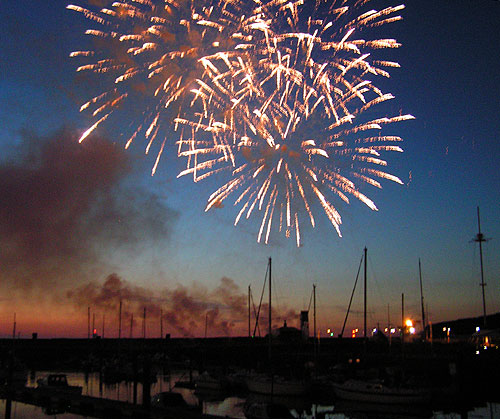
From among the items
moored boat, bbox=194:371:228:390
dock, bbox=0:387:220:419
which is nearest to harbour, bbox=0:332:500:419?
dock, bbox=0:387:220:419

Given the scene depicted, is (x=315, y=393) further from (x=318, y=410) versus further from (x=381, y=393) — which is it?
(x=381, y=393)

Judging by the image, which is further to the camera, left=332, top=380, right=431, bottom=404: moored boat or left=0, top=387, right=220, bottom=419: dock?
left=332, top=380, right=431, bottom=404: moored boat

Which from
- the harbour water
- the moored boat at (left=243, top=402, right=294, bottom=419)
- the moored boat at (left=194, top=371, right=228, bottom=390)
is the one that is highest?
the moored boat at (left=243, top=402, right=294, bottom=419)

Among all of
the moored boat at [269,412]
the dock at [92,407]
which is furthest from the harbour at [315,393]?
the moored boat at [269,412]

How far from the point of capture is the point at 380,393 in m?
48.6

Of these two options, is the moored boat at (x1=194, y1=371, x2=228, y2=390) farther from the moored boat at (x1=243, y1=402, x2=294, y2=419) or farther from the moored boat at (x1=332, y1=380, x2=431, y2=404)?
the moored boat at (x1=243, y1=402, x2=294, y2=419)

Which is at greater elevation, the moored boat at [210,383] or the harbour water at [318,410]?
the moored boat at [210,383]

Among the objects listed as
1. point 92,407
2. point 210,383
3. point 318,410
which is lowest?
point 318,410

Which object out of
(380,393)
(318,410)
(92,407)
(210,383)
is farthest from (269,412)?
(210,383)

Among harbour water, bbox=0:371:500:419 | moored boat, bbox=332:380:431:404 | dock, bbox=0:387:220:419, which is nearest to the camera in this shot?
dock, bbox=0:387:220:419

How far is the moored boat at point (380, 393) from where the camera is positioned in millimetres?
47406

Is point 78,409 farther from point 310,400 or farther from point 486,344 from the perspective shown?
point 486,344

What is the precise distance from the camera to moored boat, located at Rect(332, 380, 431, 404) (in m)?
47.4

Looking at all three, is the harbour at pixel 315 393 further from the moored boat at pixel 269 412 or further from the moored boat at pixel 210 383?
the moored boat at pixel 269 412
